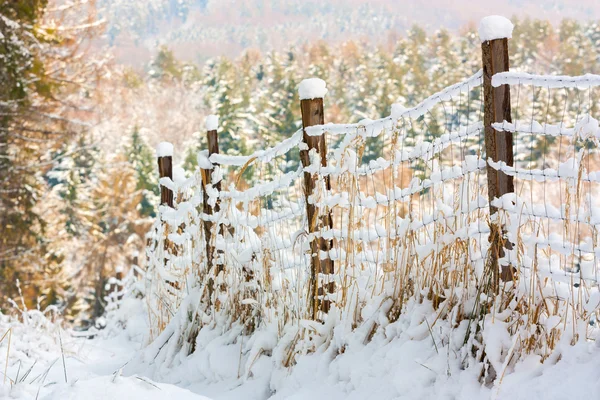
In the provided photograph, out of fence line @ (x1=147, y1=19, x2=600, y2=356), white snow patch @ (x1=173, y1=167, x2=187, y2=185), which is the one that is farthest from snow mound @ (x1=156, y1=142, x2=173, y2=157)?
fence line @ (x1=147, y1=19, x2=600, y2=356)

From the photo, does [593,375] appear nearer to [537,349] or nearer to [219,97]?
[537,349]

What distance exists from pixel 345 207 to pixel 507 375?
4.18ft

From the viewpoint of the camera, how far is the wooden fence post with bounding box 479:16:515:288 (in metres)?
2.70

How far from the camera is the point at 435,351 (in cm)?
277

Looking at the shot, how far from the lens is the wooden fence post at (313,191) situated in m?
3.49

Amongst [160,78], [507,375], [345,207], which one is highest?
[160,78]

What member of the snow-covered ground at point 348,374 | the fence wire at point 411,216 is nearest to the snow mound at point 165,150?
the fence wire at point 411,216

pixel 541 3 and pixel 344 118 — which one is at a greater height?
pixel 541 3

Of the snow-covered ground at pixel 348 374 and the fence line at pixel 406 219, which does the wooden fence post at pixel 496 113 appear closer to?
the fence line at pixel 406 219

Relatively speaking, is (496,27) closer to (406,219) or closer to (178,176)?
(406,219)

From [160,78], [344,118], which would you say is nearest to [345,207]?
[344,118]

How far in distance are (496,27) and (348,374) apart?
177cm

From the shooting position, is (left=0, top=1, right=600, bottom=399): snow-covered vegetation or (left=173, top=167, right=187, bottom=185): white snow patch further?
(left=173, top=167, right=187, bottom=185): white snow patch

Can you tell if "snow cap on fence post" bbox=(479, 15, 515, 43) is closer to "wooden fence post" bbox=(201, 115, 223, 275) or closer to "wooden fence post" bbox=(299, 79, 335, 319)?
"wooden fence post" bbox=(299, 79, 335, 319)
